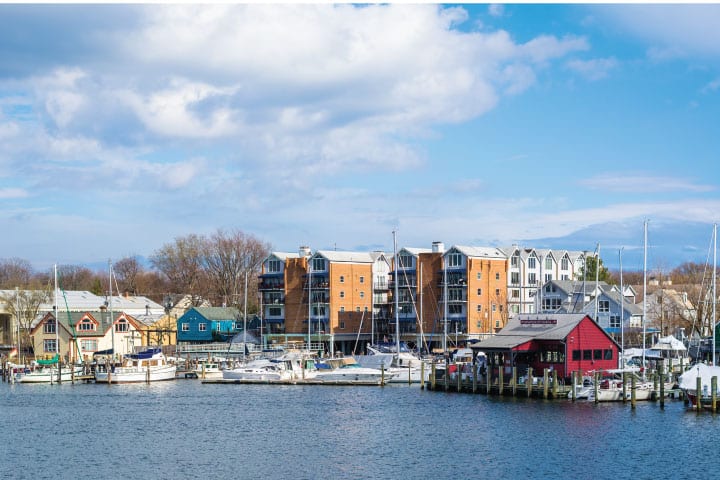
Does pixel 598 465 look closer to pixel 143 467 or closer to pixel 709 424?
pixel 709 424

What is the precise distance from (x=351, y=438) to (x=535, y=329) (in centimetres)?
2383

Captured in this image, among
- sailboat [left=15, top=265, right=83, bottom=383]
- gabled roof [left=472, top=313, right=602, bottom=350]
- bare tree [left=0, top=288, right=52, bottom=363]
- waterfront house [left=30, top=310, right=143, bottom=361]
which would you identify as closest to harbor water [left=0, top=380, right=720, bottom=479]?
gabled roof [left=472, top=313, right=602, bottom=350]

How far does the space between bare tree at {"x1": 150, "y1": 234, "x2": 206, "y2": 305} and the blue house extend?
104 feet

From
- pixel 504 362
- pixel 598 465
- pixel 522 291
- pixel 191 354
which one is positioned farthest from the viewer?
pixel 522 291

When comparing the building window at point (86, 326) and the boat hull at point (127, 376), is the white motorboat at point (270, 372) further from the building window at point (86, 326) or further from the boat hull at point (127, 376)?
the building window at point (86, 326)

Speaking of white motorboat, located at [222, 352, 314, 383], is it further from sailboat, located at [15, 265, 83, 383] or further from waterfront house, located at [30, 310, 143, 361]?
waterfront house, located at [30, 310, 143, 361]

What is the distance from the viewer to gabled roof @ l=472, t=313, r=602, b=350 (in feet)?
238

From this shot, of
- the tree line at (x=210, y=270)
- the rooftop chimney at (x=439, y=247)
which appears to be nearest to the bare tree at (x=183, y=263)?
the tree line at (x=210, y=270)

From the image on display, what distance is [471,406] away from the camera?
6881 cm

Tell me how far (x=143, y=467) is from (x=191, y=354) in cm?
6790

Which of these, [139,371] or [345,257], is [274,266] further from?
[139,371]

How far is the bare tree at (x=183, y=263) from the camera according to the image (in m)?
162

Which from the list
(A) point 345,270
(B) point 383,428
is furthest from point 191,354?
(B) point 383,428

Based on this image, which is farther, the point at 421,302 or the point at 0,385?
the point at 421,302
